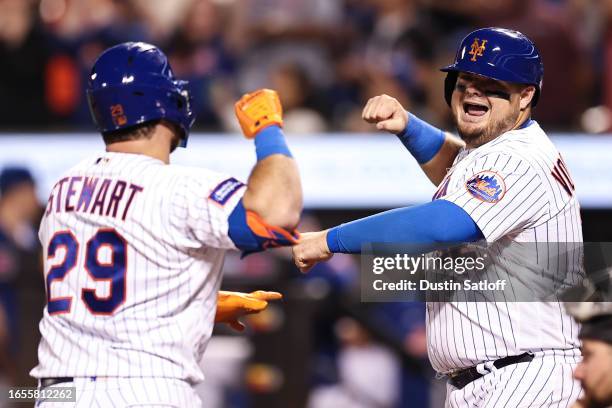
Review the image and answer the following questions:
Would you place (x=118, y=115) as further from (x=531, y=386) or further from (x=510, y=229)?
(x=531, y=386)

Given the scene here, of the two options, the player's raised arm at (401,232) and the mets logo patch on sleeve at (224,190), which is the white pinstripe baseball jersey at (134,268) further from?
the player's raised arm at (401,232)

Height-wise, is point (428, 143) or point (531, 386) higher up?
point (428, 143)

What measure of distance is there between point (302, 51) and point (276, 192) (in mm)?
6582

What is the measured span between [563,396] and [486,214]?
0.71 metres

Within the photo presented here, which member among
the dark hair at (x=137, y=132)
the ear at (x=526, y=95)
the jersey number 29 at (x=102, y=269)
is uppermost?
the ear at (x=526, y=95)

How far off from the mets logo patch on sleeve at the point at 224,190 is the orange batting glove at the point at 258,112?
19cm

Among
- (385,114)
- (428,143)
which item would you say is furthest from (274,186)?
(428,143)

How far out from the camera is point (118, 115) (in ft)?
11.7

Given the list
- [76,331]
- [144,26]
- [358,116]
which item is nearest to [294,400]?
[358,116]

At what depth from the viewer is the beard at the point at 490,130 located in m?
3.97

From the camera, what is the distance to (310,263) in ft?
12.7

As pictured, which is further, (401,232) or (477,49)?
(477,49)

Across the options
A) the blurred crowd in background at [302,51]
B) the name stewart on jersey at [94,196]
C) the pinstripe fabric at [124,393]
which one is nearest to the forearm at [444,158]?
the name stewart on jersey at [94,196]

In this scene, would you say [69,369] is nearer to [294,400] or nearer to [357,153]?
[294,400]
